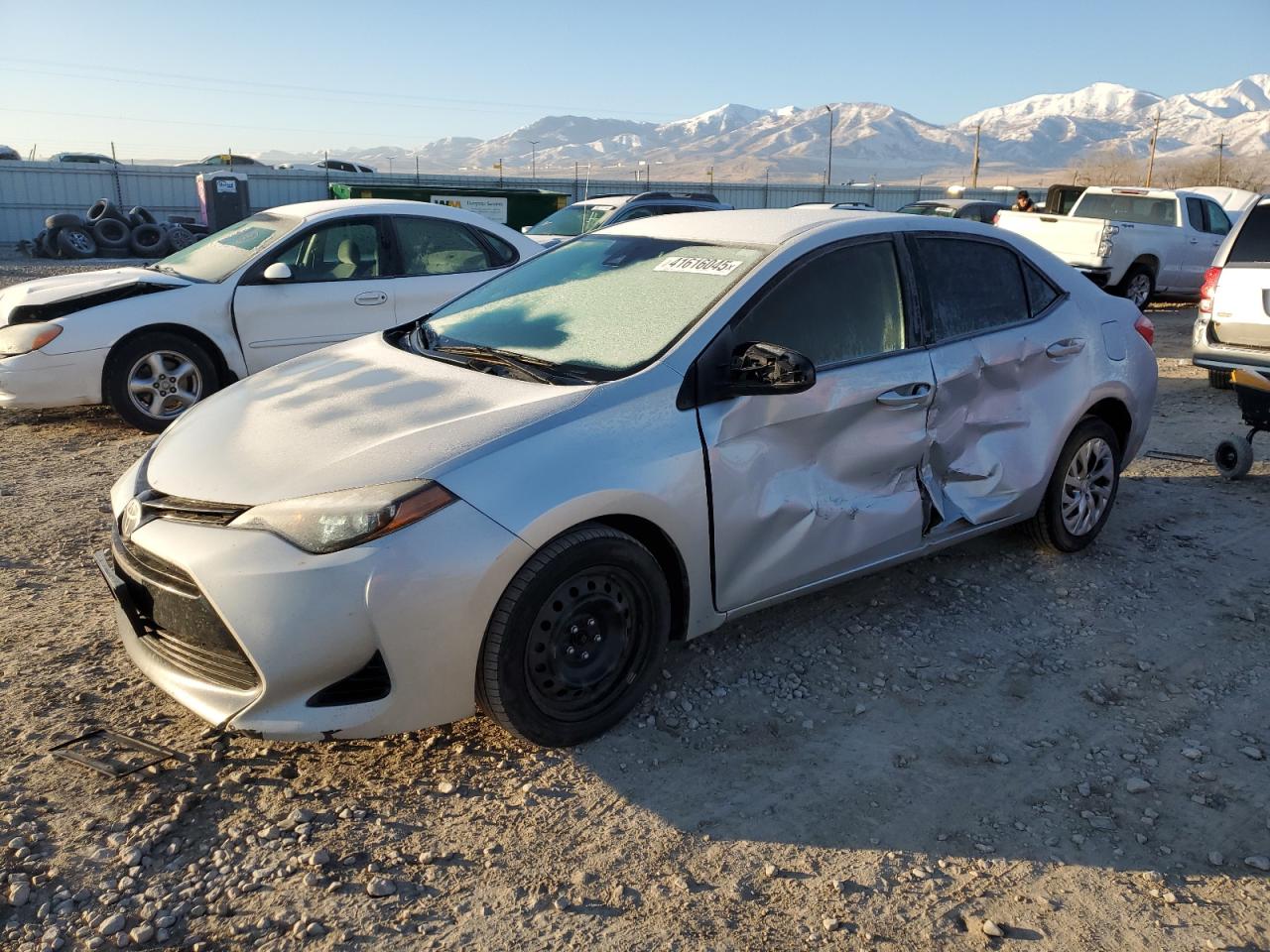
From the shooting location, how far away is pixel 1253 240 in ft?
27.5

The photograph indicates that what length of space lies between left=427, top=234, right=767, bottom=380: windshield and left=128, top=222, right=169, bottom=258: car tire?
20.5 metres

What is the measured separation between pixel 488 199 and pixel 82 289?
626 inches

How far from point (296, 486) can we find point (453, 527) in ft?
1.64

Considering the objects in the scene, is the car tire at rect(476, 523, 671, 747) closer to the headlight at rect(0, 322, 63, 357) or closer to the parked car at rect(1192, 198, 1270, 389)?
the headlight at rect(0, 322, 63, 357)

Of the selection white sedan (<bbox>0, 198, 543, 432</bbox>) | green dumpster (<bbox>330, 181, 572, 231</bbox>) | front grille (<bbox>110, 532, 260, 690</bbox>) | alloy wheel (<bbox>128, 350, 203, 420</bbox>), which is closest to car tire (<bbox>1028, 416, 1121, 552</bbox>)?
front grille (<bbox>110, 532, 260, 690</bbox>)

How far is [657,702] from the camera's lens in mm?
3584

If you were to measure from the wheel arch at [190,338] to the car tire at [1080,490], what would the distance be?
17.9ft

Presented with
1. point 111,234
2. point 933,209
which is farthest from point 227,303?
point 933,209

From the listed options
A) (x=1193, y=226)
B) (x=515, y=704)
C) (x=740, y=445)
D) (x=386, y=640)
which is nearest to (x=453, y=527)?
(x=386, y=640)

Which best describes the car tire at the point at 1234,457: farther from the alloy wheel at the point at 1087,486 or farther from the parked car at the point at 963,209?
the parked car at the point at 963,209

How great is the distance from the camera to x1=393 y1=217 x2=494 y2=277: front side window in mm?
7648

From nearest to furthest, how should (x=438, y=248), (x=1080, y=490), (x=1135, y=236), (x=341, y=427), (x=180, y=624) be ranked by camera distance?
(x=180, y=624) < (x=341, y=427) < (x=1080, y=490) < (x=438, y=248) < (x=1135, y=236)

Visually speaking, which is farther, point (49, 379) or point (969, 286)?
point (49, 379)

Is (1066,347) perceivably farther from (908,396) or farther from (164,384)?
(164,384)
